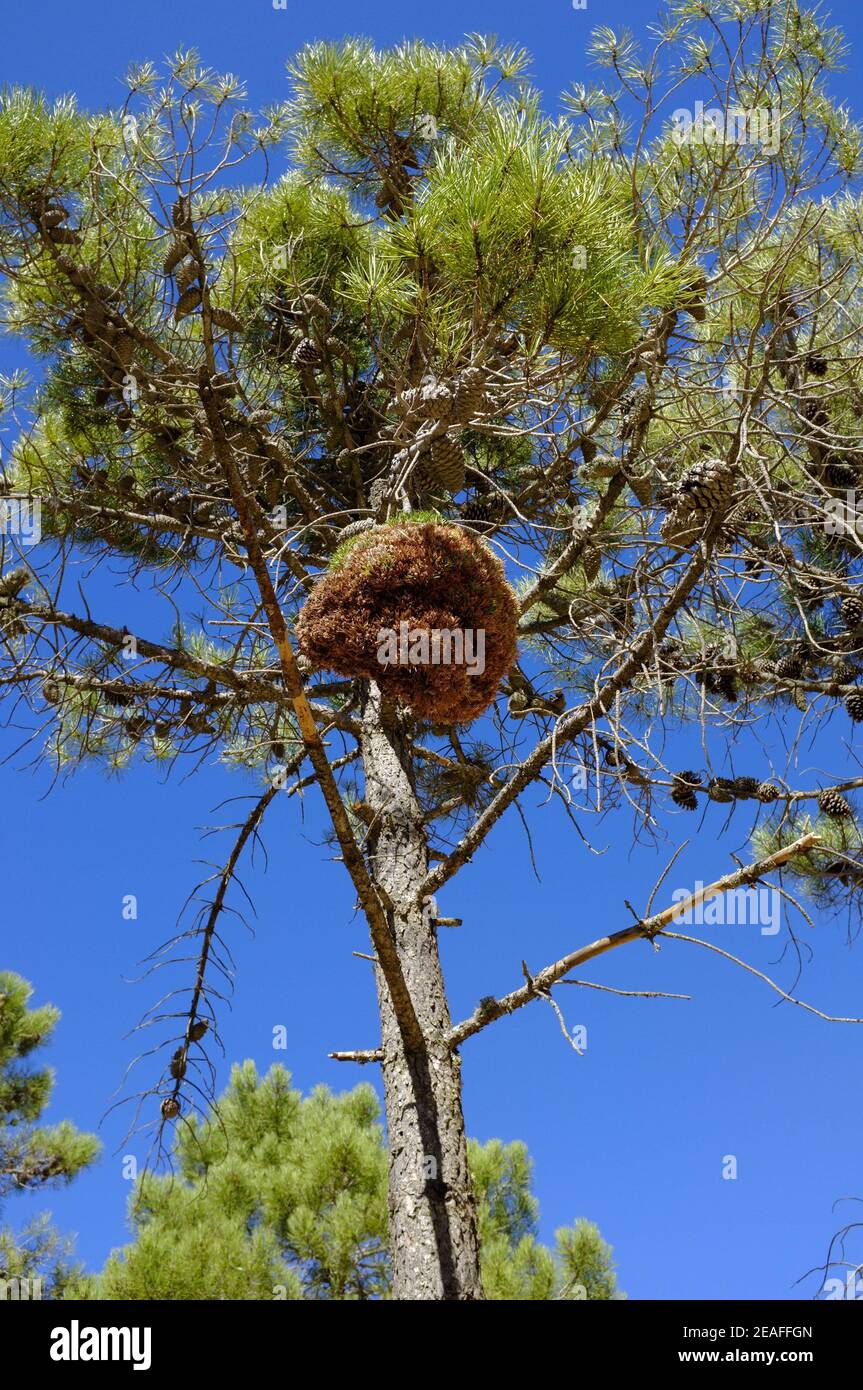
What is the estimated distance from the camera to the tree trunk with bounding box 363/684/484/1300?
3.83 meters

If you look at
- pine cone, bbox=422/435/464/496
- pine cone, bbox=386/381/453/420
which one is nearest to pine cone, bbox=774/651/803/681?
pine cone, bbox=422/435/464/496

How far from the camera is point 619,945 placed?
3664 millimetres

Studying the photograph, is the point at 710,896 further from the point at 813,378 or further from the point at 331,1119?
the point at 331,1119

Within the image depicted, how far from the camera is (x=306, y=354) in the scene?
17.7 feet

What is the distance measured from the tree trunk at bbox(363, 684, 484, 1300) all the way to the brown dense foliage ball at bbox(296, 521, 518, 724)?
101 centimetres

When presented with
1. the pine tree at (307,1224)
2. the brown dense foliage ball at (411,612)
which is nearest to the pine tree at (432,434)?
the brown dense foliage ball at (411,612)

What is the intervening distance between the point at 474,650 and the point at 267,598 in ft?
2.13

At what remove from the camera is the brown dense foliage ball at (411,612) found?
10.7ft

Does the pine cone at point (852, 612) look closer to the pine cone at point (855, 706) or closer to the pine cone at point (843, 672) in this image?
the pine cone at point (843, 672)

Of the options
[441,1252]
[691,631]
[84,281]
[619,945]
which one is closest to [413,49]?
[84,281]

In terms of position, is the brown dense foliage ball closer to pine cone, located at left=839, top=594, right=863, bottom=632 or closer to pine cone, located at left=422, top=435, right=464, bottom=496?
pine cone, located at left=422, top=435, right=464, bottom=496

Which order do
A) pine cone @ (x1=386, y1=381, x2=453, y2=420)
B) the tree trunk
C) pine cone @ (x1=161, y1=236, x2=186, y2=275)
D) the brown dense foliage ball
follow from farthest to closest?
1. pine cone @ (x1=161, y1=236, x2=186, y2=275)
2. the tree trunk
3. pine cone @ (x1=386, y1=381, x2=453, y2=420)
4. the brown dense foliage ball
